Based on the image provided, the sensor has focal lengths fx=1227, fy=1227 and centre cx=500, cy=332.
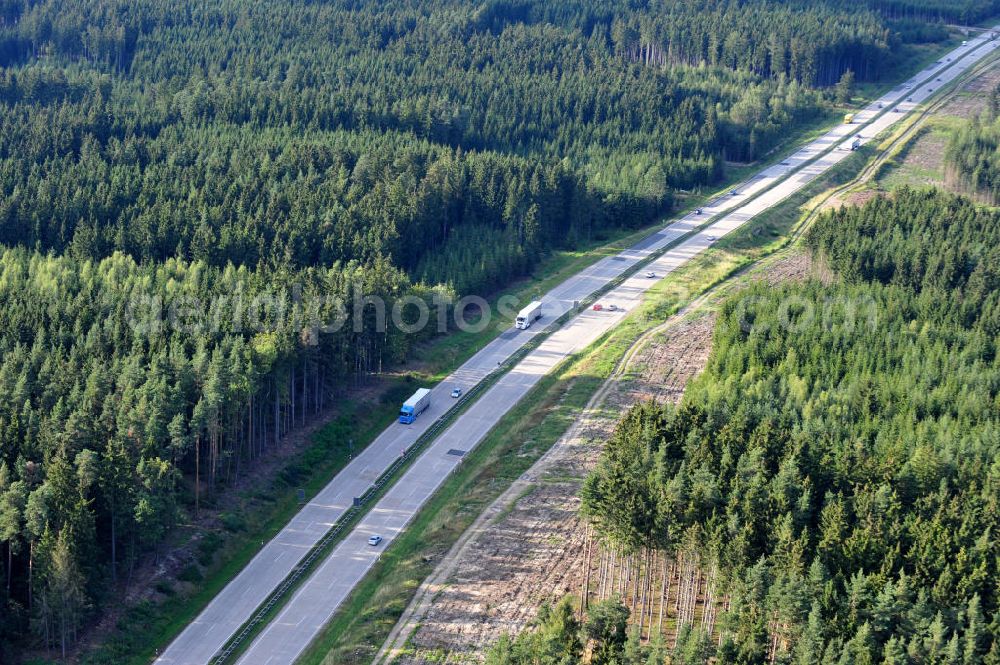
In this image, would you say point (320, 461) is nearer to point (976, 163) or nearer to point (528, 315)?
point (528, 315)

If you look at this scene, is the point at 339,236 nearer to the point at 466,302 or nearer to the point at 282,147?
the point at 466,302

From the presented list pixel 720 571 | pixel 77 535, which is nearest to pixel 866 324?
pixel 720 571

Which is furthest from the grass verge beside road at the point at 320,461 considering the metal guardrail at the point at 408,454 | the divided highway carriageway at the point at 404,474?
the metal guardrail at the point at 408,454

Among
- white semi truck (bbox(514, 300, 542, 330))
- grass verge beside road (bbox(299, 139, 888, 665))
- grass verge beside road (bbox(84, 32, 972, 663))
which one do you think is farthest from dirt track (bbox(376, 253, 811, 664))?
white semi truck (bbox(514, 300, 542, 330))

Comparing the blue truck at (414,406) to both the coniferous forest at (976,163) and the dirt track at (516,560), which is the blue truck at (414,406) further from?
the coniferous forest at (976,163)

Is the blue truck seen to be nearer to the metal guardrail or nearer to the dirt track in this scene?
the metal guardrail
